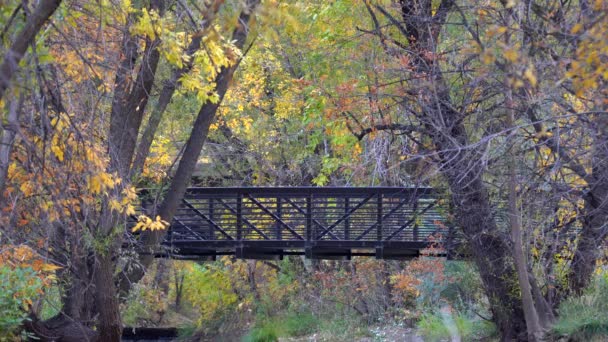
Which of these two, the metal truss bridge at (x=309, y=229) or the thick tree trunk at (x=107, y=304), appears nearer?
the thick tree trunk at (x=107, y=304)

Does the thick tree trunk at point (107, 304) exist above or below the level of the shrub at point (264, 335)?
above

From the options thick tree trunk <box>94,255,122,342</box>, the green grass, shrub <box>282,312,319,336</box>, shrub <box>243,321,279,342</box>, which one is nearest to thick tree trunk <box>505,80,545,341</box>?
the green grass

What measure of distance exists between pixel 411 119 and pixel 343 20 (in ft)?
6.91

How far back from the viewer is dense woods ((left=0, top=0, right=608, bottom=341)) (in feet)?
24.6

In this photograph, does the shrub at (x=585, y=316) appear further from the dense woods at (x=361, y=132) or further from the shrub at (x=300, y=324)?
the shrub at (x=300, y=324)

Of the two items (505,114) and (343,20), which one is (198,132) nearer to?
(343,20)

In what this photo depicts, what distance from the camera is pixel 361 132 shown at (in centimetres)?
1352

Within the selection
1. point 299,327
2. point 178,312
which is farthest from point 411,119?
point 178,312

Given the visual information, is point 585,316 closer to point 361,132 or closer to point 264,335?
point 361,132

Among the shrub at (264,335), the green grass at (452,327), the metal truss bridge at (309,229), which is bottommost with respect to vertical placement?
the shrub at (264,335)

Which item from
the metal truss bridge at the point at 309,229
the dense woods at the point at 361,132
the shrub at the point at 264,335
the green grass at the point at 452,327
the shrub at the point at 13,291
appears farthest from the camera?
the shrub at the point at 264,335

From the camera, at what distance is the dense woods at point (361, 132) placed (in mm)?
7492

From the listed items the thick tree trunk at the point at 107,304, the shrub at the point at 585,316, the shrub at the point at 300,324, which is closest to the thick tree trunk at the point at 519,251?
the shrub at the point at 585,316

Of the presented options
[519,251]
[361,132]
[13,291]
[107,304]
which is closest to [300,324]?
[361,132]
